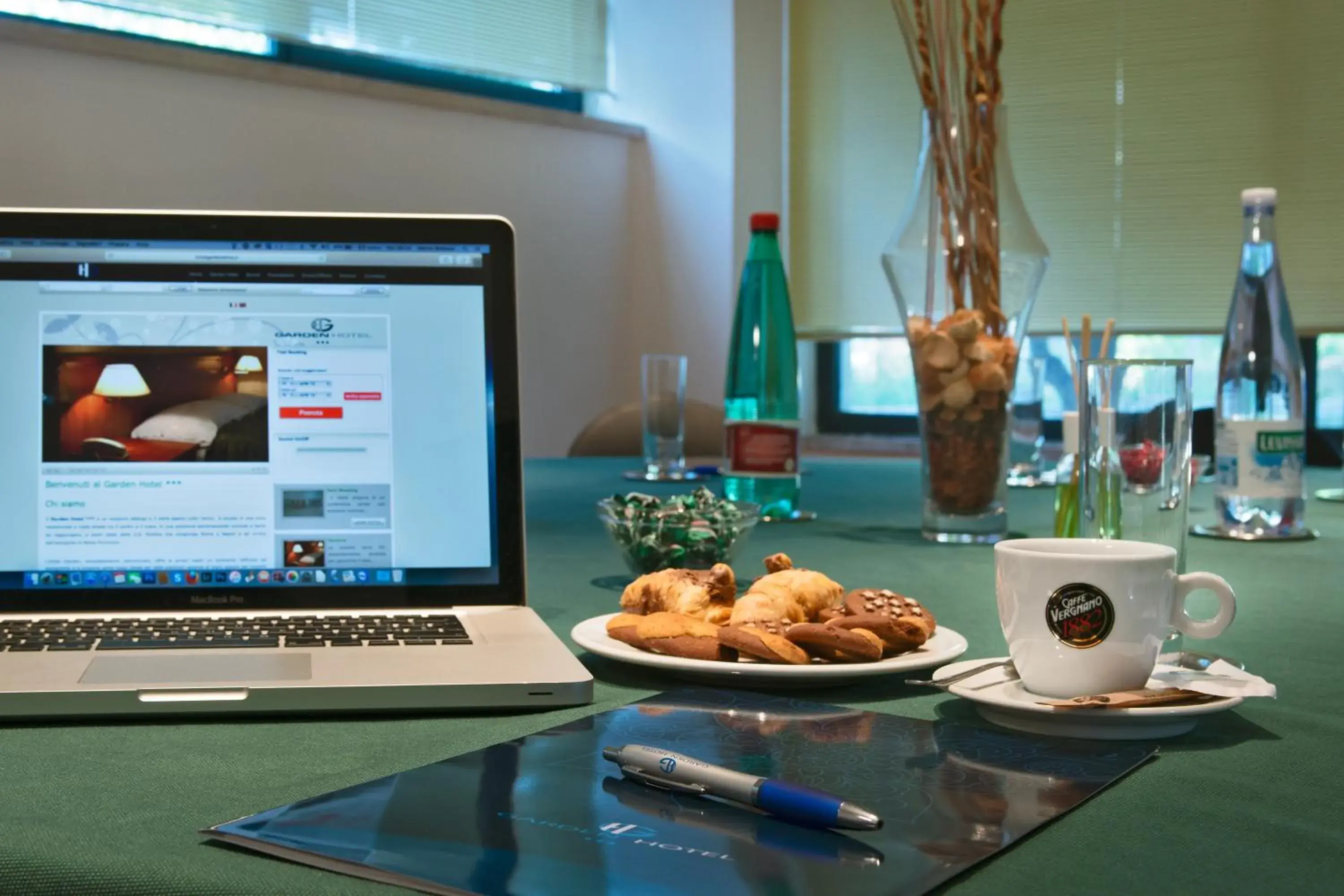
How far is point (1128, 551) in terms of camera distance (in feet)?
2.51

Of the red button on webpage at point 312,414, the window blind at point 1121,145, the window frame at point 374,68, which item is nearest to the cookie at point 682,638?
the red button on webpage at point 312,414

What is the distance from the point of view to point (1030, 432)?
2.20 meters

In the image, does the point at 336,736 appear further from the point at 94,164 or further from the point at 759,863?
the point at 94,164

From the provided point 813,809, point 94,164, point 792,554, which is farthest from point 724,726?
point 94,164

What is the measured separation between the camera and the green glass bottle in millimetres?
1583

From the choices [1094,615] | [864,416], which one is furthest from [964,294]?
[864,416]

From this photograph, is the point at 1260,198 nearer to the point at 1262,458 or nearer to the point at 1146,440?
the point at 1262,458

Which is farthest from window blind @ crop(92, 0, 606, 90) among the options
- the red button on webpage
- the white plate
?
the white plate

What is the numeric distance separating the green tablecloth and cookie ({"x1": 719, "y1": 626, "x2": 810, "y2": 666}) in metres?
0.03

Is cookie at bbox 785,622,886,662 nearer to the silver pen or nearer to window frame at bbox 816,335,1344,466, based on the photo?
the silver pen

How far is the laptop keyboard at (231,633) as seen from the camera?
84 centimetres

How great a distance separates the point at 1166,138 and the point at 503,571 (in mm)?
3314

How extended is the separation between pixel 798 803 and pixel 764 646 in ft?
0.84

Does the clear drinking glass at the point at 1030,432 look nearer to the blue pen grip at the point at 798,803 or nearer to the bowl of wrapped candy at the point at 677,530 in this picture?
the bowl of wrapped candy at the point at 677,530
